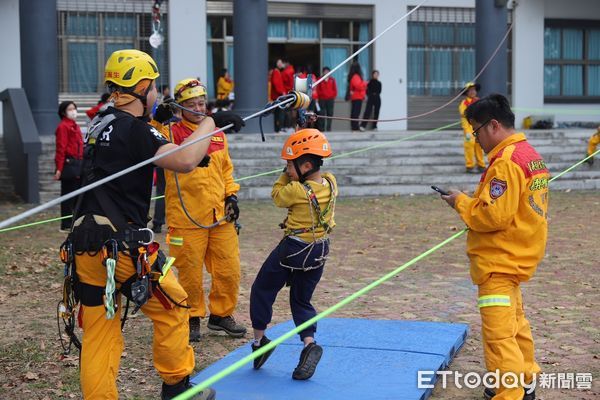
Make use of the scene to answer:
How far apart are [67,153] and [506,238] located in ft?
29.2

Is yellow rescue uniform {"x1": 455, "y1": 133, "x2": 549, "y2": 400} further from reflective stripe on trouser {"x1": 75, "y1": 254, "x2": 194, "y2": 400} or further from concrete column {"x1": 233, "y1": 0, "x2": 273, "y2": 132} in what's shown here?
concrete column {"x1": 233, "y1": 0, "x2": 273, "y2": 132}

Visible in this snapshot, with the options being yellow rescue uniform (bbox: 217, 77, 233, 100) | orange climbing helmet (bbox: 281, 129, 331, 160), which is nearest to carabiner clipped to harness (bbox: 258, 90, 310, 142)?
orange climbing helmet (bbox: 281, 129, 331, 160)

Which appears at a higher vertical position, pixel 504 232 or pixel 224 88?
pixel 224 88

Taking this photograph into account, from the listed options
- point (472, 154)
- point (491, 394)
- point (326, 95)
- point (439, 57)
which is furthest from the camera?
point (439, 57)

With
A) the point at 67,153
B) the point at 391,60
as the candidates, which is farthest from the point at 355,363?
the point at 391,60

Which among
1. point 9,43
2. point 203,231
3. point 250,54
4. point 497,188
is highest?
point 9,43

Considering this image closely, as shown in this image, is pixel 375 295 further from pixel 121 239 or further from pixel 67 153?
pixel 67 153

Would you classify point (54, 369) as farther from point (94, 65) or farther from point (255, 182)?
point (94, 65)

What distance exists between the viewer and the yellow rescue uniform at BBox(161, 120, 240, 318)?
6.66 m

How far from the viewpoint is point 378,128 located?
26.3 m

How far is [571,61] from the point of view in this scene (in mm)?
29812

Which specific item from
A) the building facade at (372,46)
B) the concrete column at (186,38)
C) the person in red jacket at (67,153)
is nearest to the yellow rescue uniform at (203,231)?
the person in red jacket at (67,153)

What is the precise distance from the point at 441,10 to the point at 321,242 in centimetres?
2279

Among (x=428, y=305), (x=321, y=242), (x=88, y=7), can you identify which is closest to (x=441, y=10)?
(x=88, y=7)
